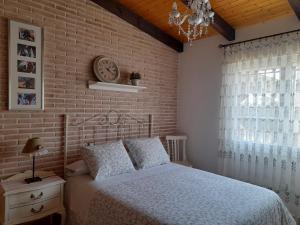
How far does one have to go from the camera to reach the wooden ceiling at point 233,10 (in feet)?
8.71

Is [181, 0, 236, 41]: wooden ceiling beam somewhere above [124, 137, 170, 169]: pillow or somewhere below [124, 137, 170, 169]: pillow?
above

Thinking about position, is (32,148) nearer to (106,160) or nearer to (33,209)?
(33,209)

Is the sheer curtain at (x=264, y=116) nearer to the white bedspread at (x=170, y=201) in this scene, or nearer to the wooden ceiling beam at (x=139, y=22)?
the white bedspread at (x=170, y=201)

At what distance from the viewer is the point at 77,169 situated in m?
2.47

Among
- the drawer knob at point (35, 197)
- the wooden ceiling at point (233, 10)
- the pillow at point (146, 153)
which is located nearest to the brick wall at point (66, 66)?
the wooden ceiling at point (233, 10)

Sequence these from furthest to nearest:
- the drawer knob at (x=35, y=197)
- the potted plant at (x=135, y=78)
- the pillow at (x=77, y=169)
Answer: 1. the potted plant at (x=135, y=78)
2. the pillow at (x=77, y=169)
3. the drawer knob at (x=35, y=197)

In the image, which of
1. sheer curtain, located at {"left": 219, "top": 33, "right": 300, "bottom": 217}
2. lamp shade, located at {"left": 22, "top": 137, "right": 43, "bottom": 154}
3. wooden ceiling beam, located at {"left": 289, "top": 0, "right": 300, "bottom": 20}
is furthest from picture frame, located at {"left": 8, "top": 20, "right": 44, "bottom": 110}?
wooden ceiling beam, located at {"left": 289, "top": 0, "right": 300, "bottom": 20}

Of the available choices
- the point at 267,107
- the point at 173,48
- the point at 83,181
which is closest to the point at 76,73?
the point at 83,181

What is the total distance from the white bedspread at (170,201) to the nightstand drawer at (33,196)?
17 cm

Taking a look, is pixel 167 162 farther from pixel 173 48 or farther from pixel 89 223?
pixel 173 48

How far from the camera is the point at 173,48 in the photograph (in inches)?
152

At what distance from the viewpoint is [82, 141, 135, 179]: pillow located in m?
2.37

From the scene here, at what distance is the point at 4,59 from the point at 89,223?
177 centimetres

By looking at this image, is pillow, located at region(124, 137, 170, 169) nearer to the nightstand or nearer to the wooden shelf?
the wooden shelf
